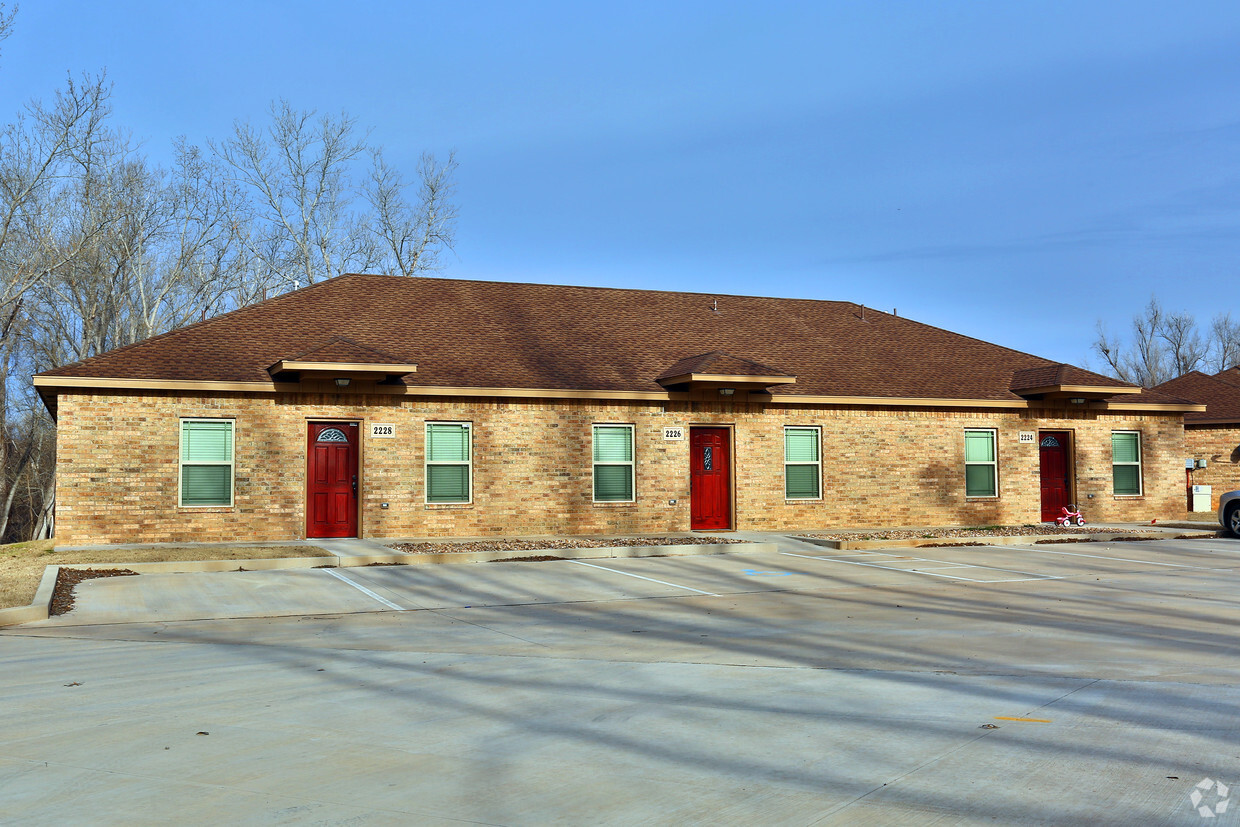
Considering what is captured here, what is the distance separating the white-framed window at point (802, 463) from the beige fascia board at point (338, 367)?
882 cm

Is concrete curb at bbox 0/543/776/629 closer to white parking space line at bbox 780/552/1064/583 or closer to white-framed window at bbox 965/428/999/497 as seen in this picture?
white parking space line at bbox 780/552/1064/583

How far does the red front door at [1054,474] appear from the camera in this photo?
26.0 m

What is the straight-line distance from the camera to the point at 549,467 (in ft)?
70.0

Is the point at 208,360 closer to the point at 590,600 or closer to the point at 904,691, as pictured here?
the point at 590,600

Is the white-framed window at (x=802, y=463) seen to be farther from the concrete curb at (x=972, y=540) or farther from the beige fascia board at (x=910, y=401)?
the concrete curb at (x=972, y=540)

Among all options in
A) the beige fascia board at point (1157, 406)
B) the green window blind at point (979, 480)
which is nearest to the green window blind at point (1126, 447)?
the beige fascia board at point (1157, 406)

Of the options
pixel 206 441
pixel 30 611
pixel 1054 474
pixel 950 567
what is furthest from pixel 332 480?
pixel 1054 474

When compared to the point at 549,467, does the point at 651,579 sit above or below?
below

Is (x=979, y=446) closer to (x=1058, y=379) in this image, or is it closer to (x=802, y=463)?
(x=1058, y=379)

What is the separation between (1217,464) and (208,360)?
1100 inches

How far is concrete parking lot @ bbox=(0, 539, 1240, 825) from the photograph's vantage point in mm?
4824

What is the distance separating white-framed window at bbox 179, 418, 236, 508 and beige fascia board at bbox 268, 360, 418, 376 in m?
1.58

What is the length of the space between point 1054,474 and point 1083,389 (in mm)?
2714

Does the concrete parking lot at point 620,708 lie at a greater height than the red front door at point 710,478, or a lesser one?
lesser
